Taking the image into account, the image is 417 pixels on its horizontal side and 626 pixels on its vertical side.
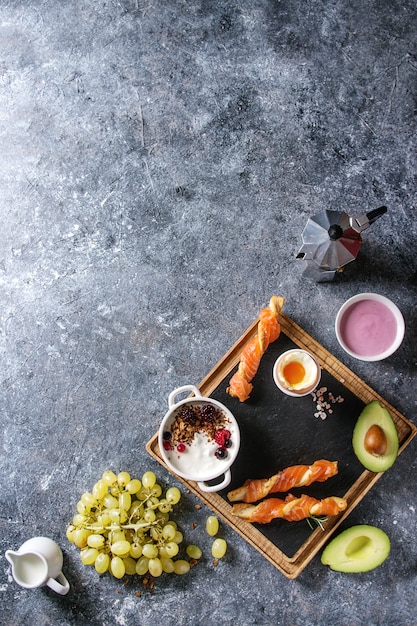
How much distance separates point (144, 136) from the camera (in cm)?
237

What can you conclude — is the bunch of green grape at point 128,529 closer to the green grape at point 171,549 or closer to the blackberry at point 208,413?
the green grape at point 171,549

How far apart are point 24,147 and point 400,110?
1374 millimetres

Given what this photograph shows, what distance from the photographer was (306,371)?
212cm

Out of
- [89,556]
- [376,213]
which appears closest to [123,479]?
[89,556]

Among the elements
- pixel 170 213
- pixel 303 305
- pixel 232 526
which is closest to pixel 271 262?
pixel 303 305

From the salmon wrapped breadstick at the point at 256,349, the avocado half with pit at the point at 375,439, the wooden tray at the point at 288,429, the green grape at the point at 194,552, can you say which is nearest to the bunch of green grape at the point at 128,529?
the green grape at the point at 194,552

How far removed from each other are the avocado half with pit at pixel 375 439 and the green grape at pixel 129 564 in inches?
32.1

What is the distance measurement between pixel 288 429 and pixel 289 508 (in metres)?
0.26

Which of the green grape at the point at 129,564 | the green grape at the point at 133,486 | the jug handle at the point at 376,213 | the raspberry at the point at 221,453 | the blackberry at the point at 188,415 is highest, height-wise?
the jug handle at the point at 376,213

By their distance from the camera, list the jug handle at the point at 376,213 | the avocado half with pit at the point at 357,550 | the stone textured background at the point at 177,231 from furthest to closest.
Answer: the stone textured background at the point at 177,231 < the avocado half with pit at the point at 357,550 < the jug handle at the point at 376,213

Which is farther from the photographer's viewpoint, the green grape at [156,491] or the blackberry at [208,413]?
the green grape at [156,491]

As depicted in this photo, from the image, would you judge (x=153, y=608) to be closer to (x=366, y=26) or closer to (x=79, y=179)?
(x=79, y=179)

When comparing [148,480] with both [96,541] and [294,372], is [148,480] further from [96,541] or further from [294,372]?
[294,372]

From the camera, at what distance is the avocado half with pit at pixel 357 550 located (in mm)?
2066
